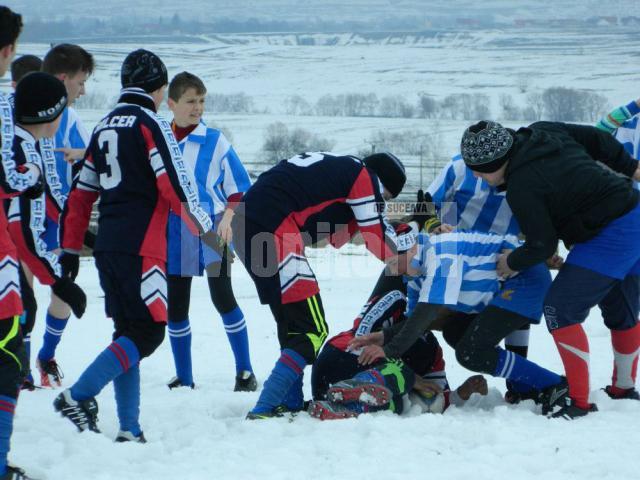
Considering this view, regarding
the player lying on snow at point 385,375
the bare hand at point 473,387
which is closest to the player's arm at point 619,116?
the player lying on snow at point 385,375

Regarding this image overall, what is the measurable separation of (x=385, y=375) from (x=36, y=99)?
86.5 inches

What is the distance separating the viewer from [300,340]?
13.5 feet

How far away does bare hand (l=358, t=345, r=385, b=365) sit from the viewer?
4.32m

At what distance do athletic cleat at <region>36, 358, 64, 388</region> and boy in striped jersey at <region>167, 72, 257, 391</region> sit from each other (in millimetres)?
788

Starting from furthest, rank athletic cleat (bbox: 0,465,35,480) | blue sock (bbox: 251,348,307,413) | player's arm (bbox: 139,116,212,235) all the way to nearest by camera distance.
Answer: blue sock (bbox: 251,348,307,413)
player's arm (bbox: 139,116,212,235)
athletic cleat (bbox: 0,465,35,480)

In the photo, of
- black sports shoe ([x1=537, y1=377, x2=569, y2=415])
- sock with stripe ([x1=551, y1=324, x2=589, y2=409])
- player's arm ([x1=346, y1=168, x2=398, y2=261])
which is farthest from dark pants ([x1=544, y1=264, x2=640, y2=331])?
player's arm ([x1=346, y1=168, x2=398, y2=261])

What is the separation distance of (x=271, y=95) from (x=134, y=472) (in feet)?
198

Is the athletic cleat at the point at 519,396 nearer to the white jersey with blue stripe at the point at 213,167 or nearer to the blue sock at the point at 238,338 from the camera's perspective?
the blue sock at the point at 238,338

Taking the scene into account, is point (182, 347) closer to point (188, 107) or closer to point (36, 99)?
point (188, 107)

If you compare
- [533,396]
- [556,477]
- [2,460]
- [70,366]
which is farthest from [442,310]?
[70,366]

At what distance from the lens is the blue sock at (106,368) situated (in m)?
3.58

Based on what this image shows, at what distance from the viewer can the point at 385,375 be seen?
13.8 feet

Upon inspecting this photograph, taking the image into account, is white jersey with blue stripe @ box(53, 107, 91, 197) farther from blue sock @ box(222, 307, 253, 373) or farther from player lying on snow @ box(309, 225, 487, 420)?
player lying on snow @ box(309, 225, 487, 420)

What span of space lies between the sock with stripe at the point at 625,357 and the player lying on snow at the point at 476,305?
0.49 m
